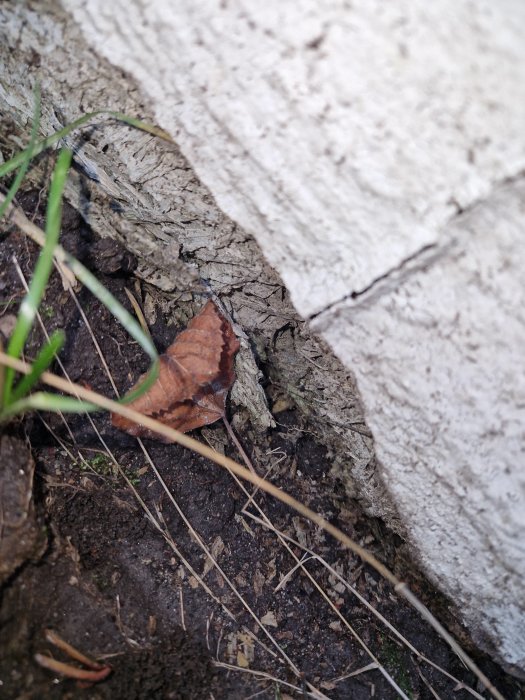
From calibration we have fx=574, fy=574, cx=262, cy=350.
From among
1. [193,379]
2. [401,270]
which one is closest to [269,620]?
[193,379]

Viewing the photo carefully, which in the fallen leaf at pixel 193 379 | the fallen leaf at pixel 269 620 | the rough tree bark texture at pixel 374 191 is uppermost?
the rough tree bark texture at pixel 374 191

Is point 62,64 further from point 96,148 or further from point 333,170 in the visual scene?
point 333,170

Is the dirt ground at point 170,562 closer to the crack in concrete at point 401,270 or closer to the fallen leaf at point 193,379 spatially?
the fallen leaf at point 193,379

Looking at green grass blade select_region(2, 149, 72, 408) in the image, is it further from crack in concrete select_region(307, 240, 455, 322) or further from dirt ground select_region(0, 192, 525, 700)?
crack in concrete select_region(307, 240, 455, 322)

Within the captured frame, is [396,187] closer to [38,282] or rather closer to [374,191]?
[374,191]

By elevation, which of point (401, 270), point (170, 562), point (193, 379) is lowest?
point (170, 562)

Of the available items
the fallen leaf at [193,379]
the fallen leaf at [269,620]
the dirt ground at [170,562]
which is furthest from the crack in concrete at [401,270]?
the fallen leaf at [269,620]

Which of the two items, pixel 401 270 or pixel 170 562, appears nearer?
pixel 401 270
